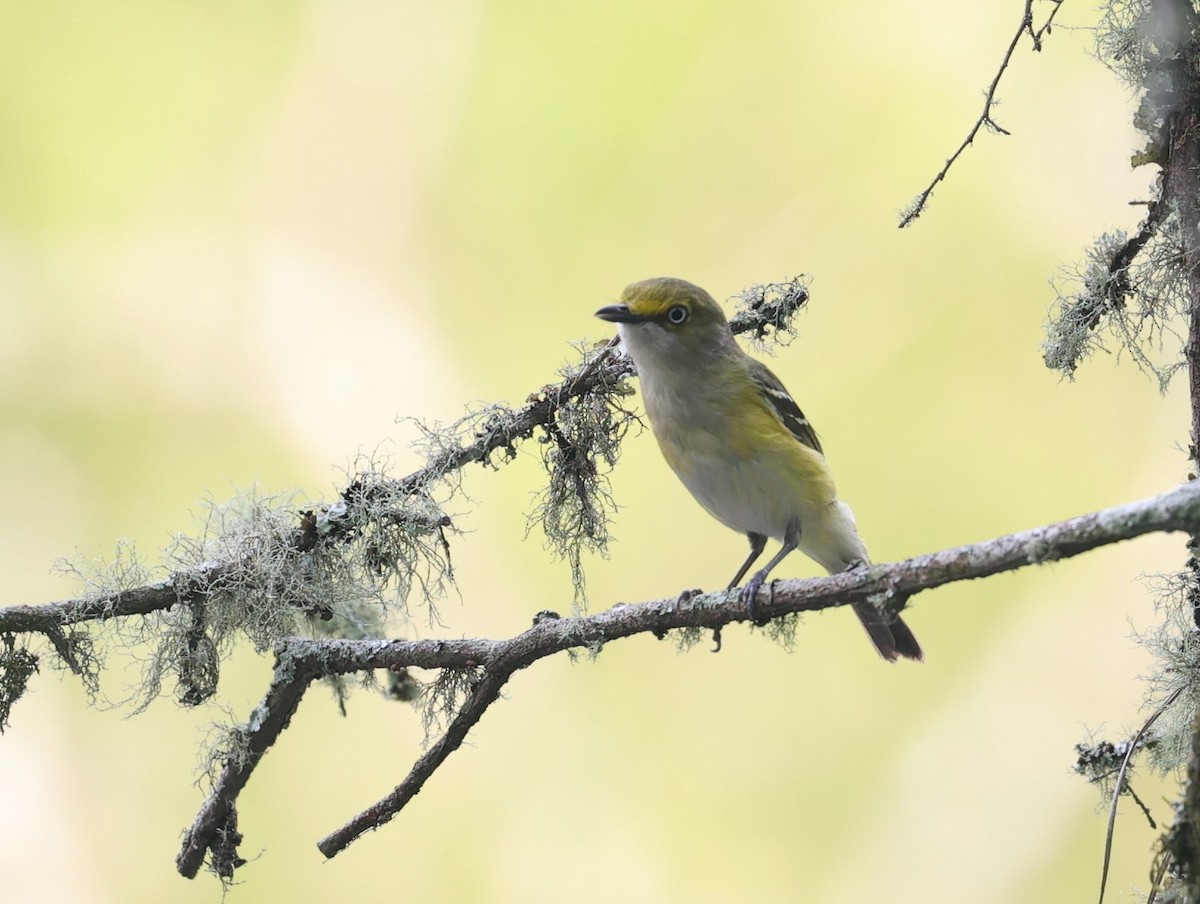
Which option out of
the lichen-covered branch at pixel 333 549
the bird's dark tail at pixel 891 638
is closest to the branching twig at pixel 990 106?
the lichen-covered branch at pixel 333 549

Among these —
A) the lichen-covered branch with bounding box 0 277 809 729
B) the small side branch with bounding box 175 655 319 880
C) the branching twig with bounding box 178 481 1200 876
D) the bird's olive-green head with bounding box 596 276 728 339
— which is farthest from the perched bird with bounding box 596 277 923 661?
the small side branch with bounding box 175 655 319 880

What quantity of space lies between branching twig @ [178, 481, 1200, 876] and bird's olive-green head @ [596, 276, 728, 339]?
73cm

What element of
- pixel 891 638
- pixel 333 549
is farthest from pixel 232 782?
pixel 891 638

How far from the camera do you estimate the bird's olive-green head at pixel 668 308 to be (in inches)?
93.9

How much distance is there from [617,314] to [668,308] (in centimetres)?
18

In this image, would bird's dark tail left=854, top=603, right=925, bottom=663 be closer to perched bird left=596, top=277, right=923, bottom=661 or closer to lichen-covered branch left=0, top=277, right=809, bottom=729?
perched bird left=596, top=277, right=923, bottom=661

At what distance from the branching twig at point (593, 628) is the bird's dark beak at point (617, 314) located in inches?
27.3

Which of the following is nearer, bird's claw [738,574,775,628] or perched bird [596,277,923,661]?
bird's claw [738,574,775,628]

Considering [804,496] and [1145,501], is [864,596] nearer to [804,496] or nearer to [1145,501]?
[1145,501]

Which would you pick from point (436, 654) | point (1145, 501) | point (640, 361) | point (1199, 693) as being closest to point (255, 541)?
point (436, 654)

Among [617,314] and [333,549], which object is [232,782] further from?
[617,314]

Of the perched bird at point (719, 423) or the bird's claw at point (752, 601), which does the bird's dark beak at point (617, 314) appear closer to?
the perched bird at point (719, 423)

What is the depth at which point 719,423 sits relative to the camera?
8.47 ft

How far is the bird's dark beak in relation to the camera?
2.33 meters
